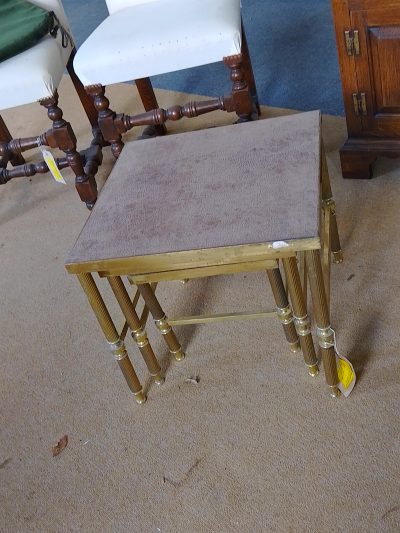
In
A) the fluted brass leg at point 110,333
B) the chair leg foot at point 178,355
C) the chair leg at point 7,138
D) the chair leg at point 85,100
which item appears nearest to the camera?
the fluted brass leg at point 110,333

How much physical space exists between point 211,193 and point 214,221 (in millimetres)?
77

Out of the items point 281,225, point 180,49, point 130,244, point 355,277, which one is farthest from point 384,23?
point 130,244

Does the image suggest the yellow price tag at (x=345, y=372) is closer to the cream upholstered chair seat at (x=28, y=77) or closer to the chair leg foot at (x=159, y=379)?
the chair leg foot at (x=159, y=379)

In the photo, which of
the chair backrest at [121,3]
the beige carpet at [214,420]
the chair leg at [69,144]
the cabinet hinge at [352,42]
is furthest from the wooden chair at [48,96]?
the cabinet hinge at [352,42]

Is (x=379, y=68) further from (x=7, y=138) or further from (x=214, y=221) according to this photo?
(x=7, y=138)

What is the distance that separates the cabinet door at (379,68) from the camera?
4.22 ft

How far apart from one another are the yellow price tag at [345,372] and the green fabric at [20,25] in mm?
1082

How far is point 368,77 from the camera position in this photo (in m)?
1.37

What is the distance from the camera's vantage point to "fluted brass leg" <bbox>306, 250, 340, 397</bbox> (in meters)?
0.90

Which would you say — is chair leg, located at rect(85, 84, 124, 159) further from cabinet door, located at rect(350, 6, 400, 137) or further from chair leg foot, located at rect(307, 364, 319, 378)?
chair leg foot, located at rect(307, 364, 319, 378)

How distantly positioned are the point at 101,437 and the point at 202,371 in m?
0.23

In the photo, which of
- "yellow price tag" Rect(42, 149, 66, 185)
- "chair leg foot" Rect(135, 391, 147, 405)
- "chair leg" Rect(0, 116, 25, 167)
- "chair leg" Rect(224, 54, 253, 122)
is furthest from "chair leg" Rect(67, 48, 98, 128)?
"chair leg foot" Rect(135, 391, 147, 405)

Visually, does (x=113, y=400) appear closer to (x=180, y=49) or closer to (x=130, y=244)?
Answer: (x=130, y=244)

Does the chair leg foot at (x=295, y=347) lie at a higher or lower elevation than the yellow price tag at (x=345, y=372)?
lower
